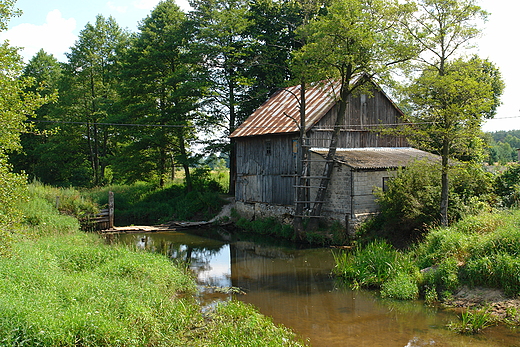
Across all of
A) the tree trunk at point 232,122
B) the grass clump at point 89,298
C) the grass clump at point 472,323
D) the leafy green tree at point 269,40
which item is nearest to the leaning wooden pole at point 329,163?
the grass clump at point 89,298

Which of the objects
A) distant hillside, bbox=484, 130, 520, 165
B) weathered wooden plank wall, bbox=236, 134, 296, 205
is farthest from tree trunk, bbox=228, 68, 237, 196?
distant hillside, bbox=484, 130, 520, 165

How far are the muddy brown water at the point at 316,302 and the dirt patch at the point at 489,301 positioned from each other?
1.53 feet

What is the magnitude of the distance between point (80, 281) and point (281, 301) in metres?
5.04

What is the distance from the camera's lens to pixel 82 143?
114 feet

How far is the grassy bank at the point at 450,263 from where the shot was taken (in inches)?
395

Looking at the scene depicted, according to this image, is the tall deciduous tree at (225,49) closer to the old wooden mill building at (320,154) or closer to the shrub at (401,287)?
the old wooden mill building at (320,154)

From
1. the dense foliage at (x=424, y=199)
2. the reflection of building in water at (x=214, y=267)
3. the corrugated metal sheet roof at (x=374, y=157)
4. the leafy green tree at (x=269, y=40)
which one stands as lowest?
the reflection of building in water at (x=214, y=267)

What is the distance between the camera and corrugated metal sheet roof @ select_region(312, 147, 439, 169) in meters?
18.2

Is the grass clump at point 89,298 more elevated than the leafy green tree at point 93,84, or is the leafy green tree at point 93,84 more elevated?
the leafy green tree at point 93,84

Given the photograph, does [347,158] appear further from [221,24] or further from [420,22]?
[221,24]

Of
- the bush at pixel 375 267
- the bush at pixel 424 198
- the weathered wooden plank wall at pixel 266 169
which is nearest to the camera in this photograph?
the bush at pixel 375 267

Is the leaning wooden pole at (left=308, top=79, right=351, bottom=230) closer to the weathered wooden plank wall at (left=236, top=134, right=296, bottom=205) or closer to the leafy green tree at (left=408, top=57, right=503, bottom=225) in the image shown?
the weathered wooden plank wall at (left=236, top=134, right=296, bottom=205)

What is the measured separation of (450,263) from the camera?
1092 cm

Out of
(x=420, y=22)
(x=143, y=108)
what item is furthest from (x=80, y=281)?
(x=143, y=108)
